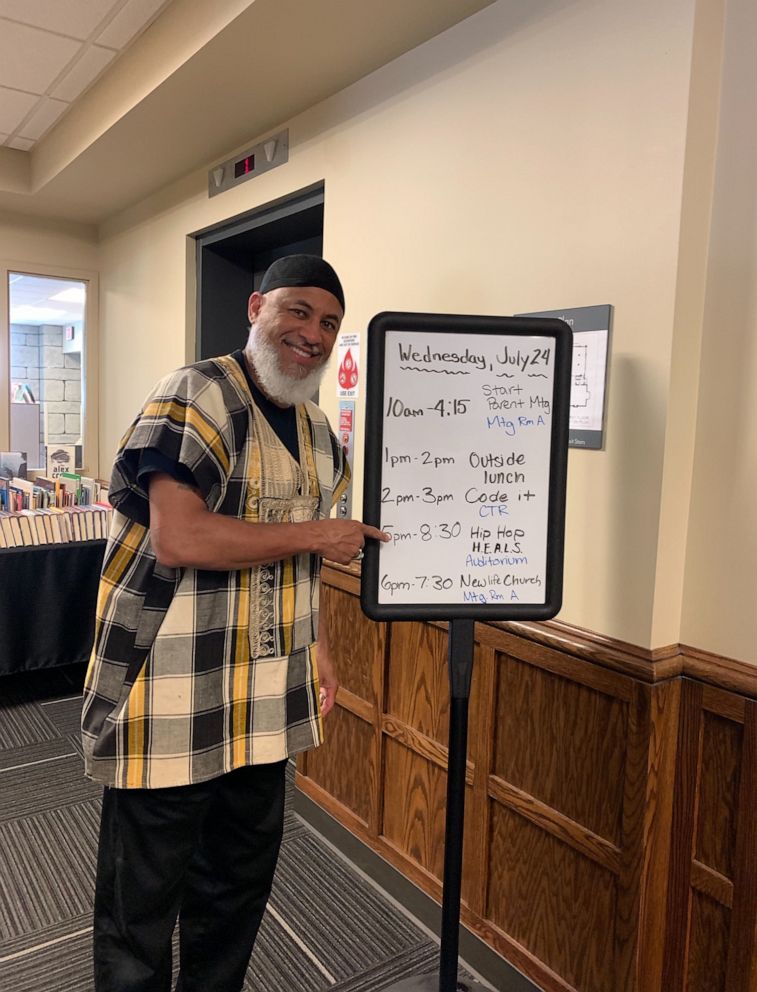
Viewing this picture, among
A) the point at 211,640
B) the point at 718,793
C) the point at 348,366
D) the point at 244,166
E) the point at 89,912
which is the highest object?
the point at 244,166

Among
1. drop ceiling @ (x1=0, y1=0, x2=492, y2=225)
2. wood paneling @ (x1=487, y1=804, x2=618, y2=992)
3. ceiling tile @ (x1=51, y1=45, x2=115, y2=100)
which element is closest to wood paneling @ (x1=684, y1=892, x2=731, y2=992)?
wood paneling @ (x1=487, y1=804, x2=618, y2=992)

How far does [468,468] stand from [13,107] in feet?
10.0

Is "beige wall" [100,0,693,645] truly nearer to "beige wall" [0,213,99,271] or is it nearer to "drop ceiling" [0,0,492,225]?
"drop ceiling" [0,0,492,225]

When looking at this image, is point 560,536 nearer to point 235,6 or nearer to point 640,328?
point 640,328

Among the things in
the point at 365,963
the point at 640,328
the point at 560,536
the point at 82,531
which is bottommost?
the point at 365,963

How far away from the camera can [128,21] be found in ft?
8.00

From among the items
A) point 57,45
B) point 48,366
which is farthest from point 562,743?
point 48,366

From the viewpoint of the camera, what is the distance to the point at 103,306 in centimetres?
443

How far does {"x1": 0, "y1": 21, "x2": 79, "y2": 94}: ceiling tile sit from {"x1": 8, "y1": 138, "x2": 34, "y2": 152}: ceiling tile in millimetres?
723

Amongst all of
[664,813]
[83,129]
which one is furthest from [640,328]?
[83,129]

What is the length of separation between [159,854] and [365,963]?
2.62 feet

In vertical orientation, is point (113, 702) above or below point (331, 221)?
below

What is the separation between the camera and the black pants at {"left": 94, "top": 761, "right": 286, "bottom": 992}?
4.48 ft

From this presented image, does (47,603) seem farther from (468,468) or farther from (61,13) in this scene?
(468,468)
